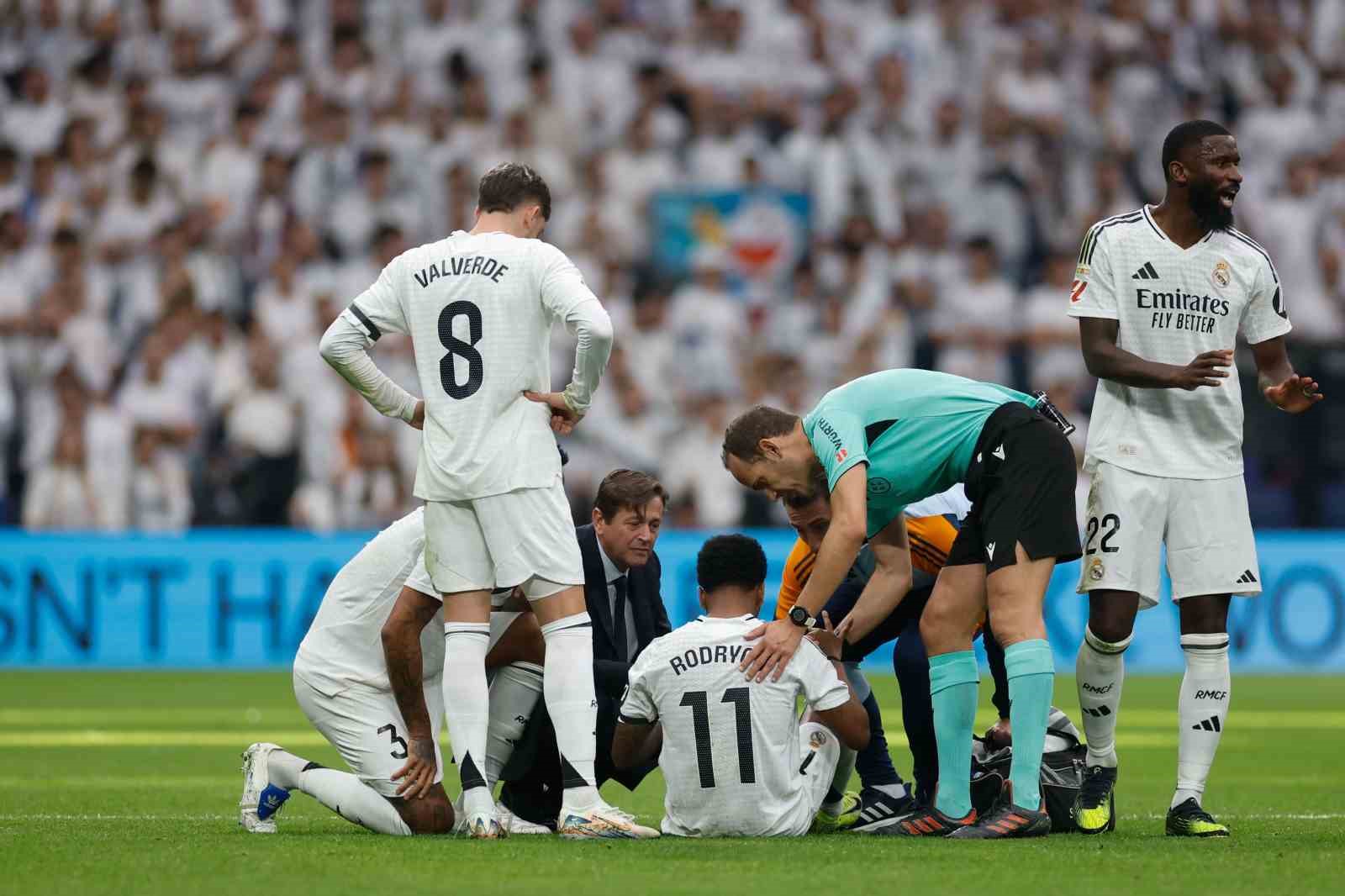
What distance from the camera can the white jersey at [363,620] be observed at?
725cm

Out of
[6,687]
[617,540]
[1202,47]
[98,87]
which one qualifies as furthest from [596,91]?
[617,540]

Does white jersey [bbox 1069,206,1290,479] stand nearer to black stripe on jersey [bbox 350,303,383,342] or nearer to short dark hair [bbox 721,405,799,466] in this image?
short dark hair [bbox 721,405,799,466]

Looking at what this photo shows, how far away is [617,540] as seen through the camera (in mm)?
7242

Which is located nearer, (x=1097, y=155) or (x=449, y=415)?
(x=449, y=415)

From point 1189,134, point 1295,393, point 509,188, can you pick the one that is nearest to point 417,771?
point 509,188

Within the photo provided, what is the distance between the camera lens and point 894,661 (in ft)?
24.5

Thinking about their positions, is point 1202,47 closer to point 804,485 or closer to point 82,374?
point 82,374

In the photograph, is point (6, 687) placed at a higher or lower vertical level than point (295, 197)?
lower

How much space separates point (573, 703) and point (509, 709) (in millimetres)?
613

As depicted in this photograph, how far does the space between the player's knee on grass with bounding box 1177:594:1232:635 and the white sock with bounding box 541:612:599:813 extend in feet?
7.18

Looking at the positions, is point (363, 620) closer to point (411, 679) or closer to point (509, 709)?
point (411, 679)

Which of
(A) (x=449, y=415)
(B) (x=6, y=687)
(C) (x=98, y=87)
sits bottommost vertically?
(B) (x=6, y=687)

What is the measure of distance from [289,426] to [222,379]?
682mm

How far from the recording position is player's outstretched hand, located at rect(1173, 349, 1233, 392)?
679 cm
